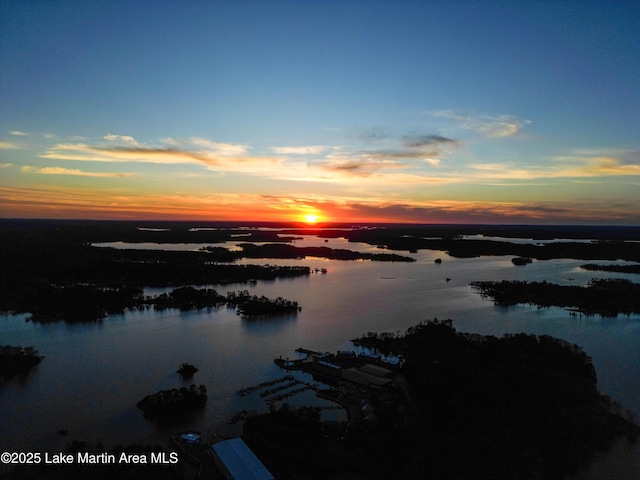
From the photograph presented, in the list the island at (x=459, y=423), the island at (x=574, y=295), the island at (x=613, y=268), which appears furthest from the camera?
the island at (x=613, y=268)

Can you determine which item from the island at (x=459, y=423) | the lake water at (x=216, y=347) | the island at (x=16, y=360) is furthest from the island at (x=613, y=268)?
the island at (x=16, y=360)

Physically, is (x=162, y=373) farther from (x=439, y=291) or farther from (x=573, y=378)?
(x=439, y=291)

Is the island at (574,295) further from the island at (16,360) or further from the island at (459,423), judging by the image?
the island at (16,360)

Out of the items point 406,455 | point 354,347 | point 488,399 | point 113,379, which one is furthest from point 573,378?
point 113,379

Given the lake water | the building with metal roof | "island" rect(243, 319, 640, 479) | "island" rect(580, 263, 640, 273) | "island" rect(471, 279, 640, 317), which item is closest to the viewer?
the building with metal roof

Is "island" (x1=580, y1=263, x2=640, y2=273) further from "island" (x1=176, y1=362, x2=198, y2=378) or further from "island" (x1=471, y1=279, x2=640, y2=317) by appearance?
"island" (x1=176, y1=362, x2=198, y2=378)

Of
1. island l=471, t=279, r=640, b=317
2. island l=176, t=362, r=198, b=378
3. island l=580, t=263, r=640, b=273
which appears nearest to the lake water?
island l=176, t=362, r=198, b=378

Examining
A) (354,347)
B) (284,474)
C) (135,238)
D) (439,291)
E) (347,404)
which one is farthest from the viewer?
(135,238)
